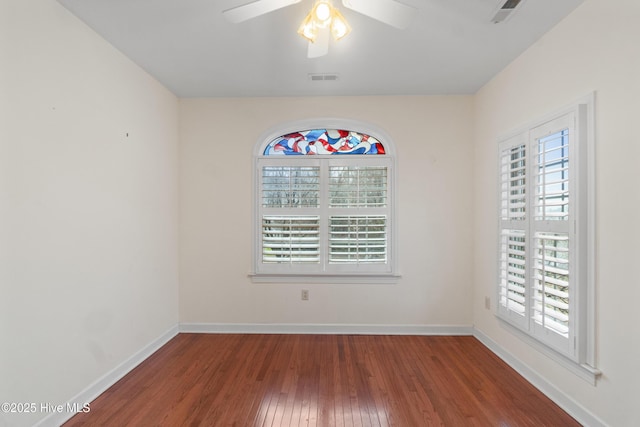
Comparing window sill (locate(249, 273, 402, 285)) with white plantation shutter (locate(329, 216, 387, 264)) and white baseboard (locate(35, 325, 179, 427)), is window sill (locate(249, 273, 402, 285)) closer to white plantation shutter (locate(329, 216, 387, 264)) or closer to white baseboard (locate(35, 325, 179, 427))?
white plantation shutter (locate(329, 216, 387, 264))

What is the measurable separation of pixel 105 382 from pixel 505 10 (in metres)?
3.70

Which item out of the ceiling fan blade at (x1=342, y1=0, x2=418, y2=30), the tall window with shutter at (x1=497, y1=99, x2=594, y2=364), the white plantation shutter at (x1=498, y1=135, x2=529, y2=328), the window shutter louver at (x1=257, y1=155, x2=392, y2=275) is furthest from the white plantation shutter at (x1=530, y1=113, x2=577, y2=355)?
the window shutter louver at (x1=257, y1=155, x2=392, y2=275)

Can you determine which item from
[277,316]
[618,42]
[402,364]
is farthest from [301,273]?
[618,42]

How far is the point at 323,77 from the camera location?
9.55 feet

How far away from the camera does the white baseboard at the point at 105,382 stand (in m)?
1.87

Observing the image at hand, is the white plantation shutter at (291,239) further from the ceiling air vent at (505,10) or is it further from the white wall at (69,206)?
the ceiling air vent at (505,10)

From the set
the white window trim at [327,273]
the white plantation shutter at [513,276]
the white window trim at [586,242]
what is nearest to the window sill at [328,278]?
the white window trim at [327,273]

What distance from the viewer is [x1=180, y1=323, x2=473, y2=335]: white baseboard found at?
3.32m

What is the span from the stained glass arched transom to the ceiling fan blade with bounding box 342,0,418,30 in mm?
1860

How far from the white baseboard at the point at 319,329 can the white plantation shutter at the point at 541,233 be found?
75 cm

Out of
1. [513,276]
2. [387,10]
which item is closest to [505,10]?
[387,10]

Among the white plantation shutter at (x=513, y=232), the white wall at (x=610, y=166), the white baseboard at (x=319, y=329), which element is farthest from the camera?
the white baseboard at (x=319, y=329)

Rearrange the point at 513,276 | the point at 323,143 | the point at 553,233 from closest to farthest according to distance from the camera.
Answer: the point at 553,233 < the point at 513,276 < the point at 323,143

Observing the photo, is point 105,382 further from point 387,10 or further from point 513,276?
point 513,276
